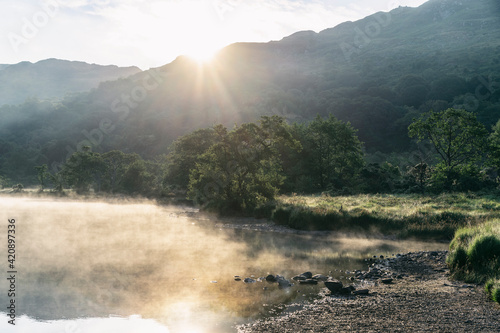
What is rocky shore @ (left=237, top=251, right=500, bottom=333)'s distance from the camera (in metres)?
11.0

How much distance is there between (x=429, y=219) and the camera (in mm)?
30375

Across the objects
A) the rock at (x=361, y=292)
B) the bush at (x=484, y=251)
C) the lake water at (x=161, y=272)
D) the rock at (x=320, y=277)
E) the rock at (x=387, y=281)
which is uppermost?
the bush at (x=484, y=251)

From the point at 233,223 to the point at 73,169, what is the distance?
6969 cm

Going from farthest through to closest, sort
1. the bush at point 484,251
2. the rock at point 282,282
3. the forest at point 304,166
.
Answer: the forest at point 304,166, the rock at point 282,282, the bush at point 484,251

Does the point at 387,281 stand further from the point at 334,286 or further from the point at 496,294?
the point at 496,294

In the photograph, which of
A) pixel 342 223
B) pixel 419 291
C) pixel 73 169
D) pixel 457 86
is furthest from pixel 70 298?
pixel 457 86

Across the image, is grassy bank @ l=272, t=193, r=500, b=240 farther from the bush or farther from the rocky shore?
the rocky shore

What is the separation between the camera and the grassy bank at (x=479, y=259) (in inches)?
589

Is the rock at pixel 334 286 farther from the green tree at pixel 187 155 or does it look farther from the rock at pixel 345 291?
the green tree at pixel 187 155

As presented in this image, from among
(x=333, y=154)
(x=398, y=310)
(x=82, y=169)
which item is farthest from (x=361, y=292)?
(x=82, y=169)

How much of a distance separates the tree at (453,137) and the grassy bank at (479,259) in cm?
3682

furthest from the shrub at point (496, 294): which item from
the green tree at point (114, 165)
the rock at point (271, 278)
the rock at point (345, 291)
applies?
the green tree at point (114, 165)

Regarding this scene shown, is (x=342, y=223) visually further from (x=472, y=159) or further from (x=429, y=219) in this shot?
(x=472, y=159)

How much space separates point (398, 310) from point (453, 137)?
49489mm
